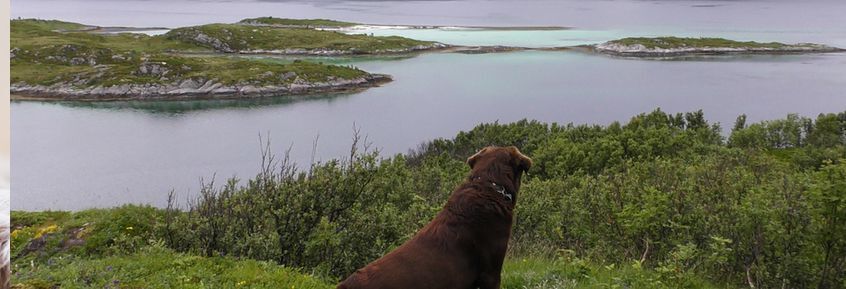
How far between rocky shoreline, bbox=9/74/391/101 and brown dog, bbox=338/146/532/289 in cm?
7520

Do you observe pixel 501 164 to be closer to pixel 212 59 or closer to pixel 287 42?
pixel 212 59

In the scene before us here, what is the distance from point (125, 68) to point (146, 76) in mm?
5429

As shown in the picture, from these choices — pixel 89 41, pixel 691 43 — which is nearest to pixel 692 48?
pixel 691 43

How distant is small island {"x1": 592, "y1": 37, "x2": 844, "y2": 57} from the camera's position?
115 meters

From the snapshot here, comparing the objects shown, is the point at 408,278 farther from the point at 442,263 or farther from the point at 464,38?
the point at 464,38

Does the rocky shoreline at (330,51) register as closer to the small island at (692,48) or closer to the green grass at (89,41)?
the green grass at (89,41)

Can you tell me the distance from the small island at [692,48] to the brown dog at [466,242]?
11406 cm

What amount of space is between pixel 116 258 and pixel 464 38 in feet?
477

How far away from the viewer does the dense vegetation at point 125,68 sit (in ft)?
265

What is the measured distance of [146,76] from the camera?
275 feet

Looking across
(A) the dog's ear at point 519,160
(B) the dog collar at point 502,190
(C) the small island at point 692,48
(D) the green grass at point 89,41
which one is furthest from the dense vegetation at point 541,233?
(C) the small island at point 692,48

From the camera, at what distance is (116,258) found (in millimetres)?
8242

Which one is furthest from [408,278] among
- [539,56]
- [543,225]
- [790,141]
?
[539,56]

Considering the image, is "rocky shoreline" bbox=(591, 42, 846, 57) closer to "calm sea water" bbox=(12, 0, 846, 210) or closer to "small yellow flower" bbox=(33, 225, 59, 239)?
"calm sea water" bbox=(12, 0, 846, 210)
